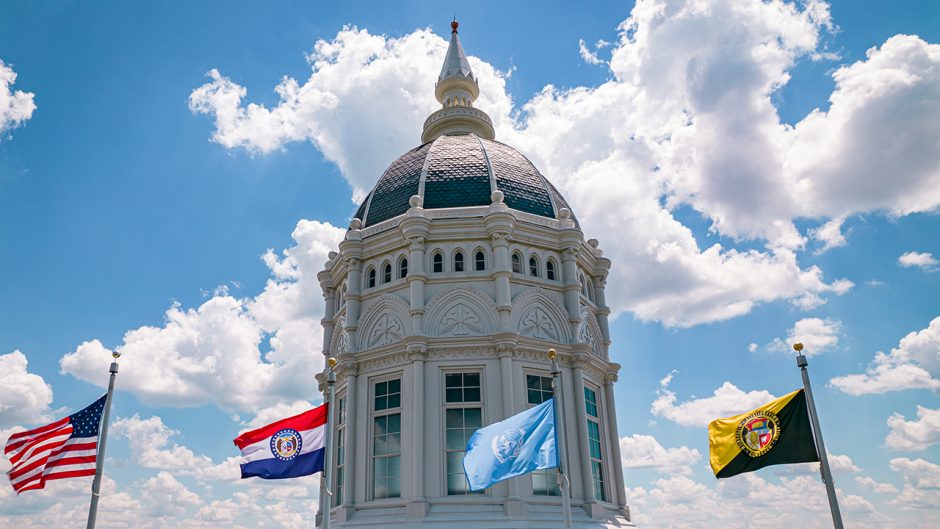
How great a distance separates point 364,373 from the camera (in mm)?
30578

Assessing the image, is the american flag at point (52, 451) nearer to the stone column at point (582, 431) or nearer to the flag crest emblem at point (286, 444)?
the flag crest emblem at point (286, 444)

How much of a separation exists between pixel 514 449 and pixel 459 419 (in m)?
10.5

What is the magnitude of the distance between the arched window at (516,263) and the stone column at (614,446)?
7280 millimetres

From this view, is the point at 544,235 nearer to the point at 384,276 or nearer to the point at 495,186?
the point at 495,186

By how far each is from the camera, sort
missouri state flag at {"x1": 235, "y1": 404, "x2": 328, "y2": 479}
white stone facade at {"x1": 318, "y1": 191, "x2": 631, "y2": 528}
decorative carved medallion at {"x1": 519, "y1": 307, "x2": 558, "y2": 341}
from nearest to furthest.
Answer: missouri state flag at {"x1": 235, "y1": 404, "x2": 328, "y2": 479}
white stone facade at {"x1": 318, "y1": 191, "x2": 631, "y2": 528}
decorative carved medallion at {"x1": 519, "y1": 307, "x2": 558, "y2": 341}

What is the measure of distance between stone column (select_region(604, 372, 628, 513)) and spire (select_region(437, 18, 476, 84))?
22262 millimetres

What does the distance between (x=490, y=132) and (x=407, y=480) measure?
22114 mm

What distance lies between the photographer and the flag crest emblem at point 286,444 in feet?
62.8

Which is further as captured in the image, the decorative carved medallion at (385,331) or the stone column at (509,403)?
the decorative carved medallion at (385,331)

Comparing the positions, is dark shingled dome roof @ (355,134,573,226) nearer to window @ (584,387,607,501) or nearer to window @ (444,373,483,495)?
window @ (444,373,483,495)

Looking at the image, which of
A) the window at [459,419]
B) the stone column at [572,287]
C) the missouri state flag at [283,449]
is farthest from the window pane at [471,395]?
the missouri state flag at [283,449]

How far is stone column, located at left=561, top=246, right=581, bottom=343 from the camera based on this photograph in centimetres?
3145

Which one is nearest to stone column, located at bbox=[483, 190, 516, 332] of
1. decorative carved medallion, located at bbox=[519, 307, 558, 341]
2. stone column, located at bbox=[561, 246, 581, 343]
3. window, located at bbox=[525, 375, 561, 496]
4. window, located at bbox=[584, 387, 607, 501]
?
decorative carved medallion, located at bbox=[519, 307, 558, 341]

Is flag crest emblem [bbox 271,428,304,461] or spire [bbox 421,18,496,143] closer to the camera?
flag crest emblem [bbox 271,428,304,461]
